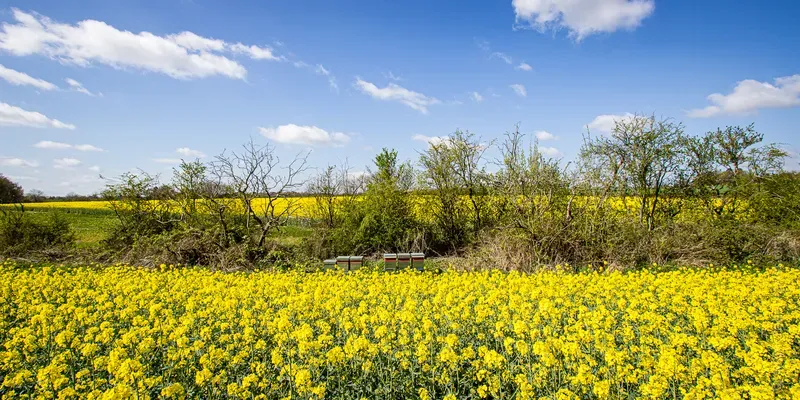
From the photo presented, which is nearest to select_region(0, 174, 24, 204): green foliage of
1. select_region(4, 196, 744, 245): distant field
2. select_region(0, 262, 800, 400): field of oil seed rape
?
select_region(4, 196, 744, 245): distant field

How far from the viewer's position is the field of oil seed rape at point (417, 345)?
368 centimetres

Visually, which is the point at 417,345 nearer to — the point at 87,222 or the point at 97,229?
the point at 97,229

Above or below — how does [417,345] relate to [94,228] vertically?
below

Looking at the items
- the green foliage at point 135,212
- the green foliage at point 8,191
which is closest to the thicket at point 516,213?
the green foliage at point 135,212

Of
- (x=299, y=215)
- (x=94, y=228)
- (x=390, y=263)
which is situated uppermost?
(x=299, y=215)

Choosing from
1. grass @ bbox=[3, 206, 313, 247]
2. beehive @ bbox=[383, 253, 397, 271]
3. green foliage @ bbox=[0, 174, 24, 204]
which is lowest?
beehive @ bbox=[383, 253, 397, 271]

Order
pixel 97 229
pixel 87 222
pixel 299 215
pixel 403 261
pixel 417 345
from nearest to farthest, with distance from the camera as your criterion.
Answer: pixel 417 345 → pixel 403 261 → pixel 299 215 → pixel 97 229 → pixel 87 222

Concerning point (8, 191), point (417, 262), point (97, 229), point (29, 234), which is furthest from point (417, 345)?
point (8, 191)

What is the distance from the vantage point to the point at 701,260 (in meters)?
11.6

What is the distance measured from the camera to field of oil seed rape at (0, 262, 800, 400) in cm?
368

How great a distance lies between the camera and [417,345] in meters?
4.68

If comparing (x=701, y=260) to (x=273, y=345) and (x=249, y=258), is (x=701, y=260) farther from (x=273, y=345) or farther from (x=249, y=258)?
(x=249, y=258)

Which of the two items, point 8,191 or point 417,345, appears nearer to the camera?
point 417,345

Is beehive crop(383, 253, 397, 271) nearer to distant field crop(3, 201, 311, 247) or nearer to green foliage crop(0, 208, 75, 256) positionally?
distant field crop(3, 201, 311, 247)
